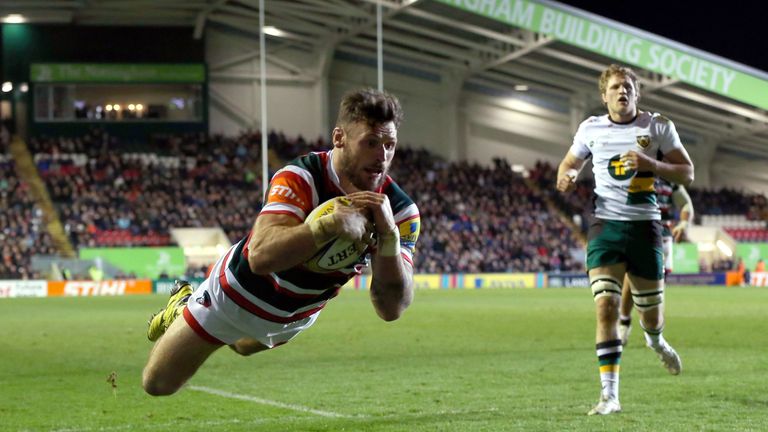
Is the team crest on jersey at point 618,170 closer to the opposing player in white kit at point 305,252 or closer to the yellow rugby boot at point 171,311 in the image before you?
the opposing player in white kit at point 305,252

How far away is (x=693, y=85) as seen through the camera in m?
47.1

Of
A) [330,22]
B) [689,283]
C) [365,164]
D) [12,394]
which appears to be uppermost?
[330,22]

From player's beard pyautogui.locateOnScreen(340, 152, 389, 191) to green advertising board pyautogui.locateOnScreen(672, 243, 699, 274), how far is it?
4451cm

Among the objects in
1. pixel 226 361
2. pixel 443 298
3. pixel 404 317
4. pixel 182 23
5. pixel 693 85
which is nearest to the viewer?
pixel 226 361

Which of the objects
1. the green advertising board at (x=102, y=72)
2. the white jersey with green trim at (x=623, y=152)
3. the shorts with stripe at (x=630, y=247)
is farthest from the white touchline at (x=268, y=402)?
the green advertising board at (x=102, y=72)

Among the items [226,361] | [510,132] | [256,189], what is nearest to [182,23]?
[256,189]

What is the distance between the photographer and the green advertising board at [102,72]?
5597 cm

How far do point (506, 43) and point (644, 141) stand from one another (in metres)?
41.9

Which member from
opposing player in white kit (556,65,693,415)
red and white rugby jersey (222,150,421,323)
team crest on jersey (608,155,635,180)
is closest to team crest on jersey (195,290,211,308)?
red and white rugby jersey (222,150,421,323)

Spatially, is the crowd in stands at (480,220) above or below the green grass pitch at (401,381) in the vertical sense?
below

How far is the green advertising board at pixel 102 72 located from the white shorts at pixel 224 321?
5037 centimetres

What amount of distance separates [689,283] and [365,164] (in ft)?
144

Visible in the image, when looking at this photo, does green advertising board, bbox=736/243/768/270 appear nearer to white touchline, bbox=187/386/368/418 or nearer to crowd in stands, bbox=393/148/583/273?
crowd in stands, bbox=393/148/583/273

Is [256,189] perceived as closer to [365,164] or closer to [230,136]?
[230,136]
